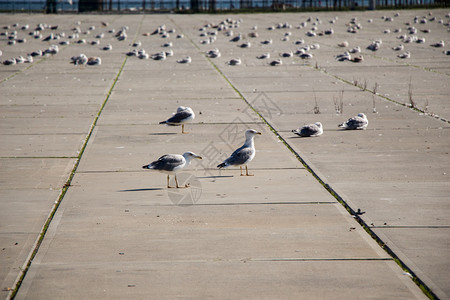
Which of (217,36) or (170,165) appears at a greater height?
(217,36)

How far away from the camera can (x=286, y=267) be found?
20.9 feet

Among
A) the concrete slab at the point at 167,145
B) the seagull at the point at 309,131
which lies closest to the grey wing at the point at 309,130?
the seagull at the point at 309,131

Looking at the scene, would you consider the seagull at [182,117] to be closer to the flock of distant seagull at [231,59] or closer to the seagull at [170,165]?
the flock of distant seagull at [231,59]

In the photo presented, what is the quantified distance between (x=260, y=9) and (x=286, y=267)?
238 feet

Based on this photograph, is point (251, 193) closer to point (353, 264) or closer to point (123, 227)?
point (123, 227)

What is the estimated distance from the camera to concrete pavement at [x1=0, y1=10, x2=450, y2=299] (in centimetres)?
612

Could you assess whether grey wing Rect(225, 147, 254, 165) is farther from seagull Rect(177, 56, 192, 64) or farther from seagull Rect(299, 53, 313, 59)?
seagull Rect(299, 53, 313, 59)

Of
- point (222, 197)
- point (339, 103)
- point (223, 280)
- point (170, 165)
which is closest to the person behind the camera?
point (223, 280)

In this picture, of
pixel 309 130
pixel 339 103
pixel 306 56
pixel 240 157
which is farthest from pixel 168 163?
pixel 306 56

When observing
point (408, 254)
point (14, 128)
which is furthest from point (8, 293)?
point (14, 128)

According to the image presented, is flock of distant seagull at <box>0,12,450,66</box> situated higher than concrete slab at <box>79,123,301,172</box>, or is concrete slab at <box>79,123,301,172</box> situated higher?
flock of distant seagull at <box>0,12,450,66</box>

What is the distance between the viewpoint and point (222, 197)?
28.8 feet

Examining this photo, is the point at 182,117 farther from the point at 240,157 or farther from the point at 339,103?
the point at 339,103

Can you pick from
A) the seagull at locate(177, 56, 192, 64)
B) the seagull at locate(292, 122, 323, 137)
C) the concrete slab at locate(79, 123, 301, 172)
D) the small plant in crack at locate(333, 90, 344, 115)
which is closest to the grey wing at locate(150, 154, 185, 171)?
the concrete slab at locate(79, 123, 301, 172)
